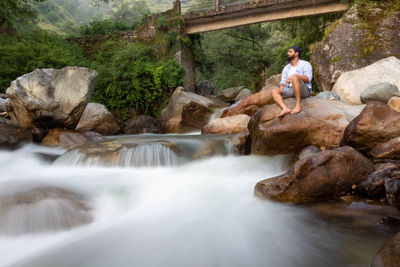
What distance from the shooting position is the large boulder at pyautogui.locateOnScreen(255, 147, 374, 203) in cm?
311

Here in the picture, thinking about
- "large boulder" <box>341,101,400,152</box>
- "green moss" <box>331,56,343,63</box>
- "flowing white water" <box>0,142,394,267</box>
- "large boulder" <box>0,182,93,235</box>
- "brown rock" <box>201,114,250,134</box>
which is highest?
"green moss" <box>331,56,343,63</box>

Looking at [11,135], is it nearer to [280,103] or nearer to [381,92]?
[280,103]

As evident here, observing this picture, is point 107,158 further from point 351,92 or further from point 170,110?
point 351,92

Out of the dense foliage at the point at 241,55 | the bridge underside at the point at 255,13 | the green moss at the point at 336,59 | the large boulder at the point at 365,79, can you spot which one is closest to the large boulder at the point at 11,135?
the large boulder at the point at 365,79

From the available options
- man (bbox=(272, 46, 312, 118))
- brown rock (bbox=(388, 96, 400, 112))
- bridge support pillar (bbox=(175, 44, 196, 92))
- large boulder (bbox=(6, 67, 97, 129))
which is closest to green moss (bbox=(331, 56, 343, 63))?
brown rock (bbox=(388, 96, 400, 112))

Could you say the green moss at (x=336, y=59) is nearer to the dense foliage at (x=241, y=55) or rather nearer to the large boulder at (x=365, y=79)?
the large boulder at (x=365, y=79)

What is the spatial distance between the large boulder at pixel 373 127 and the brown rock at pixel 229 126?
3.37 meters

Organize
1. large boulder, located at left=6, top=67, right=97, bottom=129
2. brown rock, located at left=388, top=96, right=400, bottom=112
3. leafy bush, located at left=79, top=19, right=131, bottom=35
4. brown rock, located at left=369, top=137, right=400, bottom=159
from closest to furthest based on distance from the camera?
brown rock, located at left=369, top=137, right=400, bottom=159 < brown rock, located at left=388, top=96, right=400, bottom=112 < large boulder, located at left=6, top=67, right=97, bottom=129 < leafy bush, located at left=79, top=19, right=131, bottom=35

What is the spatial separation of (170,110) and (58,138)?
4.96 metres

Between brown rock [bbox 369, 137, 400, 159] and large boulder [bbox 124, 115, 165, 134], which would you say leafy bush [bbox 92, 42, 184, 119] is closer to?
large boulder [bbox 124, 115, 165, 134]

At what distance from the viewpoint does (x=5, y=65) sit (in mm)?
10391

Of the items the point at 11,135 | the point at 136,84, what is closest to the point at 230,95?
the point at 136,84

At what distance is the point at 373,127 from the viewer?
153 inches

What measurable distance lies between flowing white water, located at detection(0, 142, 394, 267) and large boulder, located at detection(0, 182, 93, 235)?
0.10 m
